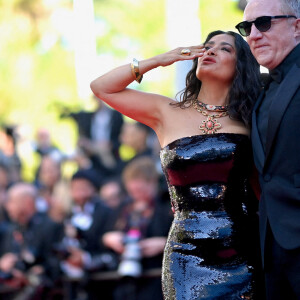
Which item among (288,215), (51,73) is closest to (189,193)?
(288,215)

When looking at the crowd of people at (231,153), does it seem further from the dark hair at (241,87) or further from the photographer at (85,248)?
the photographer at (85,248)

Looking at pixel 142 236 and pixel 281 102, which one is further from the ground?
pixel 281 102

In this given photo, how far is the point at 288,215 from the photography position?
151 inches

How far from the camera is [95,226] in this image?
7570 millimetres

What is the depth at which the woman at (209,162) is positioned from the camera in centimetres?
428

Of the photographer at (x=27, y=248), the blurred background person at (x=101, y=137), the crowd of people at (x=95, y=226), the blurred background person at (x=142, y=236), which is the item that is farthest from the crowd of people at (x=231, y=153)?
the blurred background person at (x=101, y=137)

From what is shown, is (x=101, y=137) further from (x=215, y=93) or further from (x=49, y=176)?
(x=215, y=93)

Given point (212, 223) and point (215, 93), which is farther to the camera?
point (215, 93)

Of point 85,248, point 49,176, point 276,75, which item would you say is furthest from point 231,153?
point 49,176

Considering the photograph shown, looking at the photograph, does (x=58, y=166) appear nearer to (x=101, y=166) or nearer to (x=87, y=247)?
(x=101, y=166)

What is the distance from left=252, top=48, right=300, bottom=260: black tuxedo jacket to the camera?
150 inches

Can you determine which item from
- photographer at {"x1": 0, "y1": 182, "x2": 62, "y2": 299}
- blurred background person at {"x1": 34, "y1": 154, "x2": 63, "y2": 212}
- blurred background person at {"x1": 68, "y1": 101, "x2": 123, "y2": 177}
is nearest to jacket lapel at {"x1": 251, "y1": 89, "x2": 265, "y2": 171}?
photographer at {"x1": 0, "y1": 182, "x2": 62, "y2": 299}

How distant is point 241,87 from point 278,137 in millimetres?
651

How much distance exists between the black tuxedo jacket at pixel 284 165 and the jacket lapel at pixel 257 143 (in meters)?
0.02
